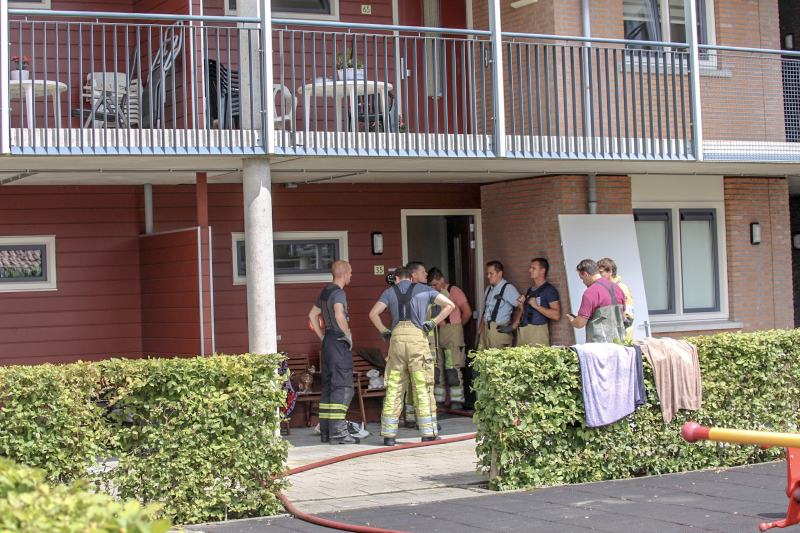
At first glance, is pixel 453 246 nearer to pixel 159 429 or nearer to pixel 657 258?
pixel 657 258

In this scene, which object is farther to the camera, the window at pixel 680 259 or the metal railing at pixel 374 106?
the window at pixel 680 259

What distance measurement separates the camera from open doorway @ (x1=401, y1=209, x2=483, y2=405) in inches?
477


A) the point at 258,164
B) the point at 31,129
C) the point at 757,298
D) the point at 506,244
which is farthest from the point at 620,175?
the point at 31,129

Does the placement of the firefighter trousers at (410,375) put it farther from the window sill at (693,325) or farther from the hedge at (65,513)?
the hedge at (65,513)

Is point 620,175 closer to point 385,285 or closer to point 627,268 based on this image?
point 627,268

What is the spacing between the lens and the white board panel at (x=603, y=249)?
10.8 m

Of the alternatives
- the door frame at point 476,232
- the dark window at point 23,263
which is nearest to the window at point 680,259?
the door frame at point 476,232

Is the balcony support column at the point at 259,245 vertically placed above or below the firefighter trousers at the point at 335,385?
above

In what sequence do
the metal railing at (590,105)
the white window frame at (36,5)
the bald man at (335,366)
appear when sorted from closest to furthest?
the bald man at (335,366) < the metal railing at (590,105) < the white window frame at (36,5)

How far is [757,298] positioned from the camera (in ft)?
41.4

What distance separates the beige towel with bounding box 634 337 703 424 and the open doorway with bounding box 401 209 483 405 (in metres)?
4.32

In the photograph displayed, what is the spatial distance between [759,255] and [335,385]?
6.44 metres

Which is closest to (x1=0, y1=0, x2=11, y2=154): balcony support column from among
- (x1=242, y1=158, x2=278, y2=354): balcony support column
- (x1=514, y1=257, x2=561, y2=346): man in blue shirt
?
(x1=242, y1=158, x2=278, y2=354): balcony support column

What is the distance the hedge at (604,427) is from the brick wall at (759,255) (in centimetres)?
427
